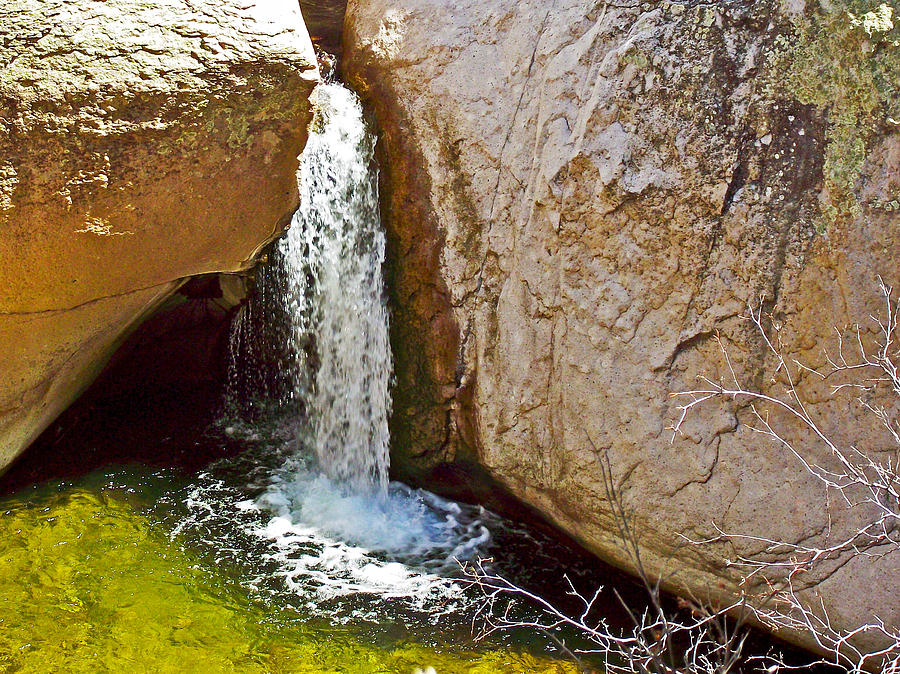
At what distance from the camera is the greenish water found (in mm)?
2863

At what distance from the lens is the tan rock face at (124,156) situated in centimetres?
327

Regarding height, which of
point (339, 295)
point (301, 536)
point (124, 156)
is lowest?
point (301, 536)

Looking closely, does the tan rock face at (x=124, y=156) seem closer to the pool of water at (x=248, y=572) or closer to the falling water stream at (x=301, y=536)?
the falling water stream at (x=301, y=536)

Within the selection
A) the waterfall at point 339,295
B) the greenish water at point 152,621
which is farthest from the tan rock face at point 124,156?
the greenish water at point 152,621

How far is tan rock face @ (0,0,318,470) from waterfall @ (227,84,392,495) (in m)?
0.19

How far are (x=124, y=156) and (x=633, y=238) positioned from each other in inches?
81.5

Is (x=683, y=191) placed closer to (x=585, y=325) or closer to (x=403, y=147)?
(x=585, y=325)

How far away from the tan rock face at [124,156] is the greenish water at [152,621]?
27.1 inches

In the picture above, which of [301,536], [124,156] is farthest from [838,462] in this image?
[124,156]

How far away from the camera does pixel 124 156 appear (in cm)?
339

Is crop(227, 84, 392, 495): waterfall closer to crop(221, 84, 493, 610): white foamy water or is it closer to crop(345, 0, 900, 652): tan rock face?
crop(221, 84, 493, 610): white foamy water

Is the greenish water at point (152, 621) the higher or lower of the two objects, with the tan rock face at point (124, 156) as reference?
lower

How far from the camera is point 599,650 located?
9.67ft

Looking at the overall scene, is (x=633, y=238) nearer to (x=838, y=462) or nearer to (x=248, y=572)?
(x=838, y=462)
